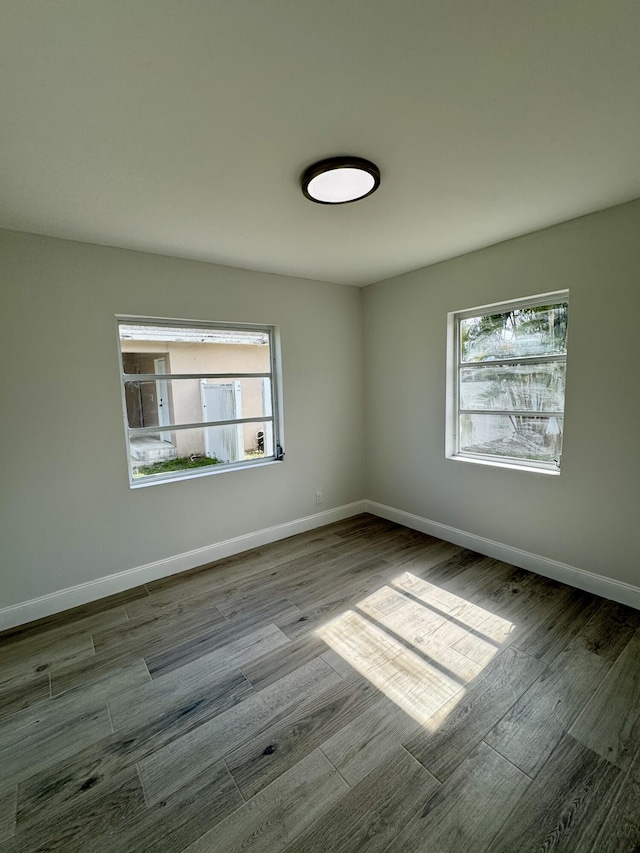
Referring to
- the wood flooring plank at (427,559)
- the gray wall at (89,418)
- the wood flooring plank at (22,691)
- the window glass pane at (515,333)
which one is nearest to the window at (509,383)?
the window glass pane at (515,333)

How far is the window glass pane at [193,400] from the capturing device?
2.93m

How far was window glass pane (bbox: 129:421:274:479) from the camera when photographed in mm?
3004

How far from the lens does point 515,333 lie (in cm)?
299

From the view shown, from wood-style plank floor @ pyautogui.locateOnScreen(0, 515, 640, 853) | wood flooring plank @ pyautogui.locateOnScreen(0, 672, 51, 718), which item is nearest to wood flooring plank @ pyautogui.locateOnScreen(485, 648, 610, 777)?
wood-style plank floor @ pyautogui.locateOnScreen(0, 515, 640, 853)

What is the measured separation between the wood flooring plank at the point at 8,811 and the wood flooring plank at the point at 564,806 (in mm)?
1679

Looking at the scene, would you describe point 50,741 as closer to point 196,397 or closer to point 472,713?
Answer: point 472,713

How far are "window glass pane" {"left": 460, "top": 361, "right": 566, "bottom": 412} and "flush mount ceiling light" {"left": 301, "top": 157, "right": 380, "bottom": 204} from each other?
1.87 meters

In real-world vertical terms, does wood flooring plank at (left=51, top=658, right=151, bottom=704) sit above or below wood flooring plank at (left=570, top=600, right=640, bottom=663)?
below

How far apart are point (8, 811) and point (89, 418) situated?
203 centimetres

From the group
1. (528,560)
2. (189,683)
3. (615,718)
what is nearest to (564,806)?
(615,718)

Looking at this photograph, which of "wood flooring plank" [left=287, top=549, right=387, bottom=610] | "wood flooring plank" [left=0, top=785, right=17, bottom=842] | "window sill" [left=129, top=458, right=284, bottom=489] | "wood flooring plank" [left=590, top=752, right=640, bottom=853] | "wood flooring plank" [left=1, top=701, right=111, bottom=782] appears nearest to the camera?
"wood flooring plank" [left=590, top=752, right=640, bottom=853]

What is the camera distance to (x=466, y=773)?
4.73ft

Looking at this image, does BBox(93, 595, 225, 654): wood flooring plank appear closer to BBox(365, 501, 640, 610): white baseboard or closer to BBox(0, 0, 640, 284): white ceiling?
BBox(365, 501, 640, 610): white baseboard

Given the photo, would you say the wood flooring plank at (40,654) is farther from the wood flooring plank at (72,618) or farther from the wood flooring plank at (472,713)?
the wood flooring plank at (472,713)
